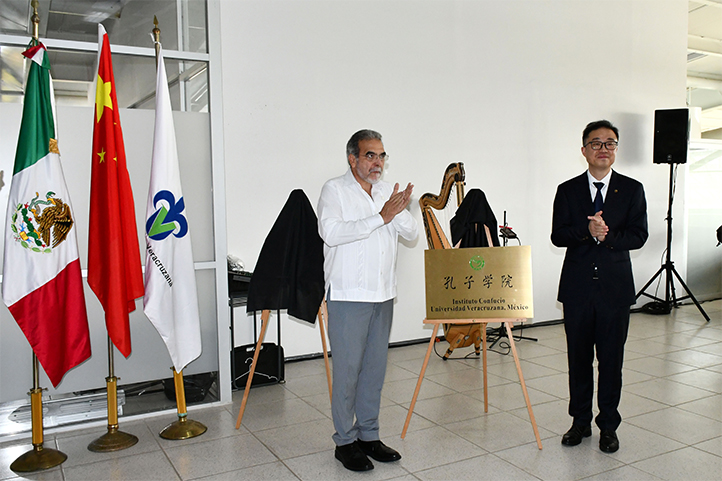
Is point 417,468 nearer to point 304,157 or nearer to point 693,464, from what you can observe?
point 693,464

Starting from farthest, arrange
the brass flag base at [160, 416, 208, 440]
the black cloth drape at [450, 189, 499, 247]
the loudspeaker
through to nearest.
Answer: the loudspeaker, the black cloth drape at [450, 189, 499, 247], the brass flag base at [160, 416, 208, 440]

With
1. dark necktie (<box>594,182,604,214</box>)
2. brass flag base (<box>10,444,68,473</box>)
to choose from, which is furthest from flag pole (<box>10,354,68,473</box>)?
dark necktie (<box>594,182,604,214</box>)

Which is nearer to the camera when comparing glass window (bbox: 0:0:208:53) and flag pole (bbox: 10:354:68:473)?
flag pole (bbox: 10:354:68:473)

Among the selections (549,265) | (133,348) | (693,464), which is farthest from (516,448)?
(549,265)

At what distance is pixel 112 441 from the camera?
3.54 meters

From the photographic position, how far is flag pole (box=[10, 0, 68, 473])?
3252mm

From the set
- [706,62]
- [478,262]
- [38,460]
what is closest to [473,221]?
[478,262]

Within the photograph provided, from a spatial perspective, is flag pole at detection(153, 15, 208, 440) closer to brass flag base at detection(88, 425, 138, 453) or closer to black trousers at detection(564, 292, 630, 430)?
brass flag base at detection(88, 425, 138, 453)

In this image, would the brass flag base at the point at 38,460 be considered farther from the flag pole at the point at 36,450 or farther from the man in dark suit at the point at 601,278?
the man in dark suit at the point at 601,278

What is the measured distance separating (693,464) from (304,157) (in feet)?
12.7

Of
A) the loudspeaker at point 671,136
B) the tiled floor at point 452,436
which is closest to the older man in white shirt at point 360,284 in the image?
the tiled floor at point 452,436

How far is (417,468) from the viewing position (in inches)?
125

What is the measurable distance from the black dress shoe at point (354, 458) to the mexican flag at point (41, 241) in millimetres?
1632

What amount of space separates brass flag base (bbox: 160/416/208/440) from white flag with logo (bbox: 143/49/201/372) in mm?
345
